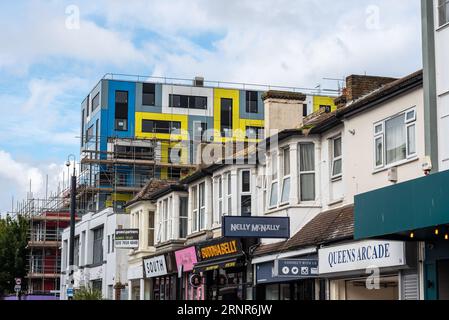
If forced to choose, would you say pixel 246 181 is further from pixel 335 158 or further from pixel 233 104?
pixel 233 104

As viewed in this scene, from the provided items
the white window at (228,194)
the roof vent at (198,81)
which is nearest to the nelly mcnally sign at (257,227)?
the white window at (228,194)

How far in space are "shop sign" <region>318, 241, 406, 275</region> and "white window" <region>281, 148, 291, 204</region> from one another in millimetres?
4231

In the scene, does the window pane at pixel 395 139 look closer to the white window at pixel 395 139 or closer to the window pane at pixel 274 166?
the white window at pixel 395 139

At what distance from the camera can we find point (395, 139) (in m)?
21.1

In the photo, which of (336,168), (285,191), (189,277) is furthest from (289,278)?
(189,277)

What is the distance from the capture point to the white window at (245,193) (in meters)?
31.2

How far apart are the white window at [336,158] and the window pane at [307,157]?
1196 mm

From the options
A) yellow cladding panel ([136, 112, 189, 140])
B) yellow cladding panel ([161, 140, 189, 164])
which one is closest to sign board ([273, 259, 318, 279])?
yellow cladding panel ([161, 140, 189, 164])

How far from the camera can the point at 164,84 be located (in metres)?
80.9

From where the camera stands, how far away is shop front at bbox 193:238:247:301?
30047 millimetres

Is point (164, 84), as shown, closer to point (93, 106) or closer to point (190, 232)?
point (93, 106)

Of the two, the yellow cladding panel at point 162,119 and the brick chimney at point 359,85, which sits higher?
the yellow cladding panel at point 162,119
